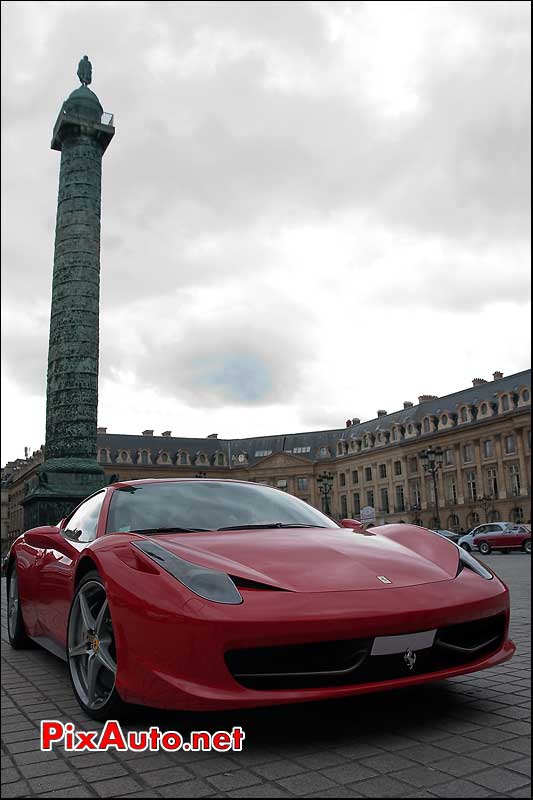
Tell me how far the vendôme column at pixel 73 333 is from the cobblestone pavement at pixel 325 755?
14.0 m

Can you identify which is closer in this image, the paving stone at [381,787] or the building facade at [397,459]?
the paving stone at [381,787]

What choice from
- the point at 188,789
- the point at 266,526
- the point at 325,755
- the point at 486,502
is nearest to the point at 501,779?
the point at 325,755

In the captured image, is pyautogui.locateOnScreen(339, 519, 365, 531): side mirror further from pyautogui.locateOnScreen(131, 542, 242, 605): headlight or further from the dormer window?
the dormer window

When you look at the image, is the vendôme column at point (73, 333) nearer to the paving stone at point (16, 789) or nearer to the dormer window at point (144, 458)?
the paving stone at point (16, 789)

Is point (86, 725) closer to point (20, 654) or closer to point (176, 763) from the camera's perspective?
point (176, 763)

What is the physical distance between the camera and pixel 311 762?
2502 millimetres

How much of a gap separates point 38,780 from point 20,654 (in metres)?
3.29

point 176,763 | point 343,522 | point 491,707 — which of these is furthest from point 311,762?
point 343,522

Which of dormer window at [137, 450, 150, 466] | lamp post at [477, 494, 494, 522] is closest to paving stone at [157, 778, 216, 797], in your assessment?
lamp post at [477, 494, 494, 522]

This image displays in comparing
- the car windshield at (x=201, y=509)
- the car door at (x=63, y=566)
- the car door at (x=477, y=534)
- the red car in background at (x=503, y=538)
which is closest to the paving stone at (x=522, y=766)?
the car windshield at (x=201, y=509)

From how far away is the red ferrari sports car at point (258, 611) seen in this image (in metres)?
2.64

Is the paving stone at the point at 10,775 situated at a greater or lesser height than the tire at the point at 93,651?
lesser

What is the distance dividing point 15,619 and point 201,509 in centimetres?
273

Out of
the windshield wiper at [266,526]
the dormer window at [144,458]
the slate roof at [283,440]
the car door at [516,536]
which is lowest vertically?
the car door at [516,536]
